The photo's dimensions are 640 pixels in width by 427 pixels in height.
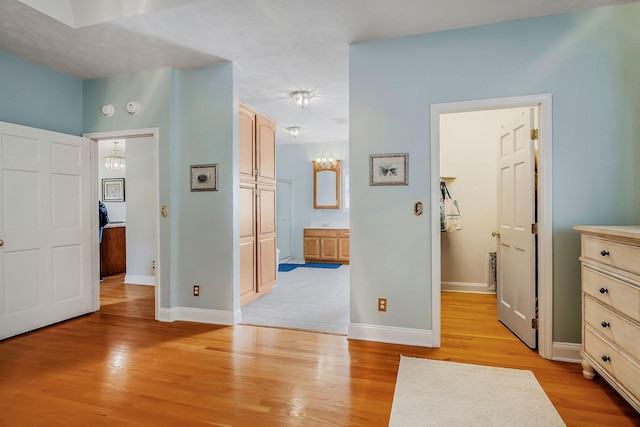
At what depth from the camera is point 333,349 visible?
284 cm

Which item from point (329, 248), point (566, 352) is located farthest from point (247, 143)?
point (566, 352)

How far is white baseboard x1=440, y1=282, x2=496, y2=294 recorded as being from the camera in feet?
15.2

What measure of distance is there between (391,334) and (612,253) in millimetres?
1666

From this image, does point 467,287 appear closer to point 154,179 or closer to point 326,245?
point 326,245

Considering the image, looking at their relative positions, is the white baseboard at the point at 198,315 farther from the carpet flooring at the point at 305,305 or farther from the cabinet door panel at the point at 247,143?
the cabinet door panel at the point at 247,143

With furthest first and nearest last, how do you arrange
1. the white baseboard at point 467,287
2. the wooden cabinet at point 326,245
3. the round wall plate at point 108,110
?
the wooden cabinet at point 326,245 < the white baseboard at point 467,287 < the round wall plate at point 108,110

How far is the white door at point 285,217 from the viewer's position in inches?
308

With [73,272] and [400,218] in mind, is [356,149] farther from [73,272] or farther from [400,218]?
[73,272]

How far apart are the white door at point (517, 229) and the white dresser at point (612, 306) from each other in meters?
0.48

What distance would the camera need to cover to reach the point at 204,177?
11.6 ft

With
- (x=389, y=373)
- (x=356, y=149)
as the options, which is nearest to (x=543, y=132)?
(x=356, y=149)

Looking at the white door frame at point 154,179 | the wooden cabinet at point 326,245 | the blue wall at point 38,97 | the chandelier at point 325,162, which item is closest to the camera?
the blue wall at point 38,97

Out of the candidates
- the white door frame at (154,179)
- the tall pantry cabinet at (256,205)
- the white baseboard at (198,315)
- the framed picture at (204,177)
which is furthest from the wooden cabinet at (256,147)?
the white baseboard at (198,315)

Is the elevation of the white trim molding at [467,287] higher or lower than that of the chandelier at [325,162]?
lower
